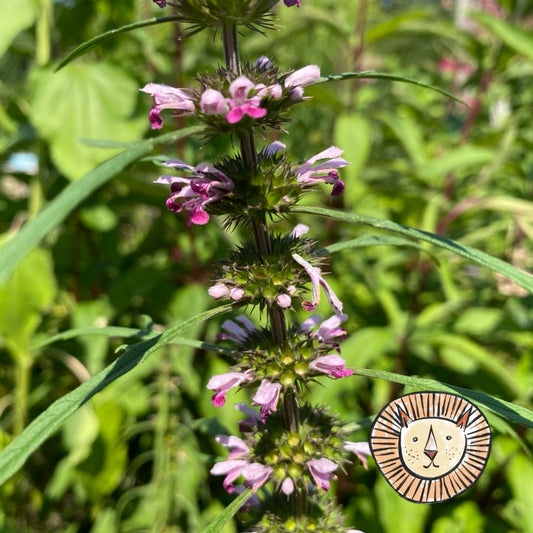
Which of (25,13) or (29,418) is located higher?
(25,13)

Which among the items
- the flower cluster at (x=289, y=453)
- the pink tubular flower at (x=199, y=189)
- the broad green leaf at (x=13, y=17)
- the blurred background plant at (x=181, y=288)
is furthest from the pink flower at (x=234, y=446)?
the broad green leaf at (x=13, y=17)

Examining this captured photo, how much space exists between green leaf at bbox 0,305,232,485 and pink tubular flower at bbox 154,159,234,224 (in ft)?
0.46

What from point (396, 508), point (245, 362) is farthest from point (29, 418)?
point (245, 362)

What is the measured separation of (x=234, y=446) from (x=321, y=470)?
138 mm

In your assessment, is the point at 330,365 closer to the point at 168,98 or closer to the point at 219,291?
the point at 219,291

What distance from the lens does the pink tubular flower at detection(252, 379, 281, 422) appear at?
2.20ft

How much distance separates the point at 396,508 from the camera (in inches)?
56.5

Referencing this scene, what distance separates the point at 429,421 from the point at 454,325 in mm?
1191

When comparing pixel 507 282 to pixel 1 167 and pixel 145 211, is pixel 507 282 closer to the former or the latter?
pixel 1 167

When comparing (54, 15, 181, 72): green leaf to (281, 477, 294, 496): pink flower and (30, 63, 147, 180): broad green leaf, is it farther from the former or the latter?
(30, 63, 147, 180): broad green leaf

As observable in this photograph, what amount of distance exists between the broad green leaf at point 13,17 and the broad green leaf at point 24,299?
1.85 ft

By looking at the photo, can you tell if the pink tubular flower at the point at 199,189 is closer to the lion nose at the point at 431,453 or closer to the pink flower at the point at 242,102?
the pink flower at the point at 242,102

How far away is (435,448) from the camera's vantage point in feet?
1.99

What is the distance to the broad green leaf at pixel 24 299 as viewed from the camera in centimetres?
145
